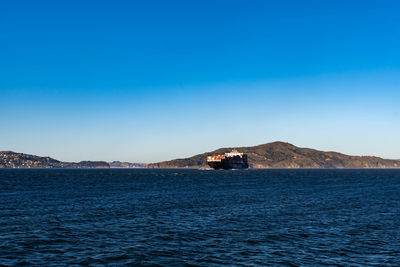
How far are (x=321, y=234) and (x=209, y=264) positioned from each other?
45.0ft

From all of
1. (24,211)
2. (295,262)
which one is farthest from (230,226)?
(24,211)

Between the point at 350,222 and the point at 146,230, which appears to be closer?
the point at 146,230

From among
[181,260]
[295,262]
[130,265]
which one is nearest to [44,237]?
[130,265]

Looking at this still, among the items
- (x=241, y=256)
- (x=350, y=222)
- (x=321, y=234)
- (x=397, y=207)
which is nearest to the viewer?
(x=241, y=256)

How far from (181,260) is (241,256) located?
14.0 ft

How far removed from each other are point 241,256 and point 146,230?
11423 mm

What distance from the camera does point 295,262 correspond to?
861 inches

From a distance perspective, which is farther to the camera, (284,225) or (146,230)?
(284,225)

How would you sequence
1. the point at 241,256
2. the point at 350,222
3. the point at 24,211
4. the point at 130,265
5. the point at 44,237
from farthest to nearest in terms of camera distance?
the point at 24,211, the point at 350,222, the point at 44,237, the point at 241,256, the point at 130,265

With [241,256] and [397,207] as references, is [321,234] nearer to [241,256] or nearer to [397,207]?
[241,256]

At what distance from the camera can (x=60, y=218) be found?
3700cm

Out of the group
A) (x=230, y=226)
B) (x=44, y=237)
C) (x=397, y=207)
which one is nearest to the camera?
(x=44, y=237)

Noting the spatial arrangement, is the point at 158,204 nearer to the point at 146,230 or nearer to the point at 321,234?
the point at 146,230

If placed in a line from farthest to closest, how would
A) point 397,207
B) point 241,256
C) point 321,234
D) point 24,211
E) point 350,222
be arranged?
point 397,207 → point 24,211 → point 350,222 → point 321,234 → point 241,256
